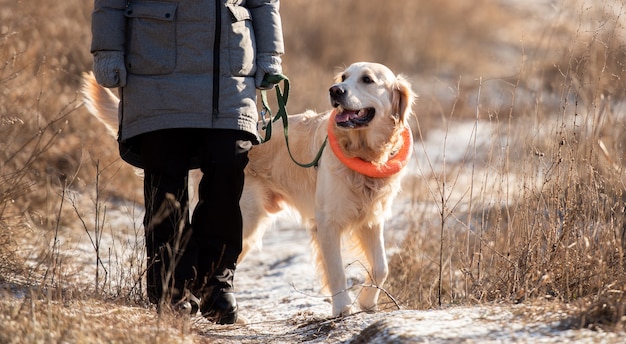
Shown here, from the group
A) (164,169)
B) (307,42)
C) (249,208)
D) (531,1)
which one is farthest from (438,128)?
(531,1)

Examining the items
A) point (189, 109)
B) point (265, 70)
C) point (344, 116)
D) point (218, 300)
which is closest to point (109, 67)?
point (189, 109)

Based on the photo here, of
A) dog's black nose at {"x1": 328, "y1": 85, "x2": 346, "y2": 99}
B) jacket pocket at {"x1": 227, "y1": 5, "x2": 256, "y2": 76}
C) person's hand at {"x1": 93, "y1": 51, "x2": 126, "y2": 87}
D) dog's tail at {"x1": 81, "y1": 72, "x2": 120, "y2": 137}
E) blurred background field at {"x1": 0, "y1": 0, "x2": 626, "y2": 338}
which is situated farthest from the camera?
dog's tail at {"x1": 81, "y1": 72, "x2": 120, "y2": 137}

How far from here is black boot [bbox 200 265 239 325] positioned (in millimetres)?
A: 3980

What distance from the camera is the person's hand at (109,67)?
3674 mm

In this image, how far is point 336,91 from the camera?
171 inches

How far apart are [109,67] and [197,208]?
0.76 meters

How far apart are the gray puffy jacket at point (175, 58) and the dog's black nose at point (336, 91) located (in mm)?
668

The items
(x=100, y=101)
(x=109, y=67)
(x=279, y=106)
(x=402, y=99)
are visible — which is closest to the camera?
(x=109, y=67)

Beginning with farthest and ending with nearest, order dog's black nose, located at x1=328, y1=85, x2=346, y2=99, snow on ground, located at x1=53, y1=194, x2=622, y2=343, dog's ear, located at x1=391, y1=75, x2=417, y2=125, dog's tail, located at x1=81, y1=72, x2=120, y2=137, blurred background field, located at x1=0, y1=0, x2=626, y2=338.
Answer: dog's tail, located at x1=81, y1=72, x2=120, y2=137, dog's ear, located at x1=391, y1=75, x2=417, y2=125, dog's black nose, located at x1=328, y1=85, x2=346, y2=99, blurred background field, located at x1=0, y1=0, x2=626, y2=338, snow on ground, located at x1=53, y1=194, x2=622, y2=343

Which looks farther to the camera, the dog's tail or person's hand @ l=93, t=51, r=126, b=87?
the dog's tail

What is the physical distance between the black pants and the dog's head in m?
0.72

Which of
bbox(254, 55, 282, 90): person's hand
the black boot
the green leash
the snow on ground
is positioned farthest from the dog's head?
the black boot

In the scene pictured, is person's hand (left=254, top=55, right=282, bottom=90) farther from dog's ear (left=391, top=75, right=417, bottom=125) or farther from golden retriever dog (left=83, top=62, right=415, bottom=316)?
dog's ear (left=391, top=75, right=417, bottom=125)

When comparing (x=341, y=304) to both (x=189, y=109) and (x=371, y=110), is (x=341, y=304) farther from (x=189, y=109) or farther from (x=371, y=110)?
(x=189, y=109)
